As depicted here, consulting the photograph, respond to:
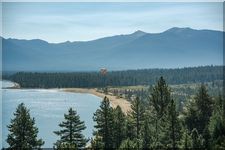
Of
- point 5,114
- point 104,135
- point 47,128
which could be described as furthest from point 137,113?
point 5,114

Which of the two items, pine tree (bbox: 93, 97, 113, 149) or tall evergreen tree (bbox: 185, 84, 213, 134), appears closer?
pine tree (bbox: 93, 97, 113, 149)

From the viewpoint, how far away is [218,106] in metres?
71.4

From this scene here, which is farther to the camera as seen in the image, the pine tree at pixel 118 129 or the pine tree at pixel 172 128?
the pine tree at pixel 118 129

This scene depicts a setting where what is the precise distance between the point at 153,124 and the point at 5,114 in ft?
366

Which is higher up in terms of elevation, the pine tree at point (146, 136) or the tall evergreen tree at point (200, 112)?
the tall evergreen tree at point (200, 112)

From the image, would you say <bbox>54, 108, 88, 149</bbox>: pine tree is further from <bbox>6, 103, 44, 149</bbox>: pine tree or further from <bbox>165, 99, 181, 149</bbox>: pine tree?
<bbox>165, 99, 181, 149</bbox>: pine tree

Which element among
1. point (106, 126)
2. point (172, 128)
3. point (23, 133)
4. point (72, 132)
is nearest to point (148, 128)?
point (106, 126)

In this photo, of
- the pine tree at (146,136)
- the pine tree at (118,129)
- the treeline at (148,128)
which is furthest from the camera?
the pine tree at (118,129)

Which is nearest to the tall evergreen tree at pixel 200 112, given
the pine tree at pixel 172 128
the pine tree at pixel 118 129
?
the pine tree at pixel 118 129

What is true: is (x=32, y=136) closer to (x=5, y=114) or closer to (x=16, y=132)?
(x=16, y=132)

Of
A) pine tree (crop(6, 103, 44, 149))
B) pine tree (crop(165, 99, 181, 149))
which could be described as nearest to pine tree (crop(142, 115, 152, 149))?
pine tree (crop(165, 99, 181, 149))

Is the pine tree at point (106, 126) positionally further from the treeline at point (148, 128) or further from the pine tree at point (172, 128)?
the pine tree at point (172, 128)

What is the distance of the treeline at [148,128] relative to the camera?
185 ft

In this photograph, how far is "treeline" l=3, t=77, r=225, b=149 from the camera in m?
56.3
